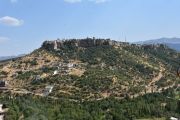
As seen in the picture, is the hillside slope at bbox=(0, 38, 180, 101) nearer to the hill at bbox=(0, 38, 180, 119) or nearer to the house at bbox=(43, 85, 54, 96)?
the hill at bbox=(0, 38, 180, 119)

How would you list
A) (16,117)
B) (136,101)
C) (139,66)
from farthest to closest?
(139,66)
(136,101)
(16,117)

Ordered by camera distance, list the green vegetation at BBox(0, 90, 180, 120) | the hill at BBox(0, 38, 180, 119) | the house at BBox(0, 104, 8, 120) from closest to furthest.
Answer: the house at BBox(0, 104, 8, 120) → the green vegetation at BBox(0, 90, 180, 120) → the hill at BBox(0, 38, 180, 119)

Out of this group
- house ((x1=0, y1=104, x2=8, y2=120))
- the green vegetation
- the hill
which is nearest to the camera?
house ((x1=0, y1=104, x2=8, y2=120))

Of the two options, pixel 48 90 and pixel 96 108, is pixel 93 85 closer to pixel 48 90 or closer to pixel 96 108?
pixel 48 90

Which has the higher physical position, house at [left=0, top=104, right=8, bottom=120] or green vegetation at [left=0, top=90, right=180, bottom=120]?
house at [left=0, top=104, right=8, bottom=120]

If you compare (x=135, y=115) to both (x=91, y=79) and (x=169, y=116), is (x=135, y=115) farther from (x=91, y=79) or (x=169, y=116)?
(x=91, y=79)

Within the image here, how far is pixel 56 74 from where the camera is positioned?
184 meters

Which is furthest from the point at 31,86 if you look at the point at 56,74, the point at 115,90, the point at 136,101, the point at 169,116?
the point at 169,116

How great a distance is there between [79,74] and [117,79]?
17471mm

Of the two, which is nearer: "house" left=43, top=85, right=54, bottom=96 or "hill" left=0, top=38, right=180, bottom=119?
"hill" left=0, top=38, right=180, bottom=119

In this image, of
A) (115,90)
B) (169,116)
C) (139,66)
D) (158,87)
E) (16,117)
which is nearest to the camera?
(16,117)

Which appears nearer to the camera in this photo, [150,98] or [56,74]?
[150,98]

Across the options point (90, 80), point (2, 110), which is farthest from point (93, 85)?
point (2, 110)

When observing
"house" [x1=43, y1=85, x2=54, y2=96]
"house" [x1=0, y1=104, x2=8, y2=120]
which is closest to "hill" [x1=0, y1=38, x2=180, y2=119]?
"house" [x1=43, y1=85, x2=54, y2=96]
